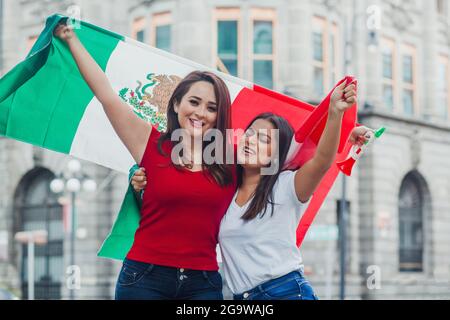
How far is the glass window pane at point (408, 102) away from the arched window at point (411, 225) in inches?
91.0

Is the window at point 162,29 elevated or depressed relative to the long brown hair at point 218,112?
elevated

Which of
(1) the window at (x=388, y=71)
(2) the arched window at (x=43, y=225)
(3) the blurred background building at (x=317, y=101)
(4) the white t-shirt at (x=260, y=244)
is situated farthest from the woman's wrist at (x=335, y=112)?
(1) the window at (x=388, y=71)

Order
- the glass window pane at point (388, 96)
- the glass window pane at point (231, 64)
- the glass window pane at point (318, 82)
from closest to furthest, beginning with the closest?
the glass window pane at point (231, 64) → the glass window pane at point (318, 82) → the glass window pane at point (388, 96)

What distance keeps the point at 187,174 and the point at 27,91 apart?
4.13 ft

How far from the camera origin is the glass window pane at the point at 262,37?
998 inches

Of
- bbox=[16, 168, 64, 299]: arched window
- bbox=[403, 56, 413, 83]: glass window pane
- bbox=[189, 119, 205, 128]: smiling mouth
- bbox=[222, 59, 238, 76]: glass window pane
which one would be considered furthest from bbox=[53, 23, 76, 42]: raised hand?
bbox=[403, 56, 413, 83]: glass window pane

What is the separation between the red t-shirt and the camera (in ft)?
14.3

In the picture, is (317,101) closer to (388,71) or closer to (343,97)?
(388,71)

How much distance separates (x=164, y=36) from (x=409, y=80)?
32.0 feet

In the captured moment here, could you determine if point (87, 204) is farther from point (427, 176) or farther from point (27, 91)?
point (27, 91)

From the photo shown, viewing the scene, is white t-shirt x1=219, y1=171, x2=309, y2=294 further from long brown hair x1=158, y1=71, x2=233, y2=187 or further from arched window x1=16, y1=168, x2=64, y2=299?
arched window x1=16, y1=168, x2=64, y2=299

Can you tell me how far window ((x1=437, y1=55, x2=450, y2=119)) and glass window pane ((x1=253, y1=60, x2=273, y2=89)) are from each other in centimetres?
854

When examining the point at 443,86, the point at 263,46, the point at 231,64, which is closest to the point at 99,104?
the point at 231,64

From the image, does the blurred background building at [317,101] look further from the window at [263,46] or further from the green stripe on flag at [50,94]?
the green stripe on flag at [50,94]
